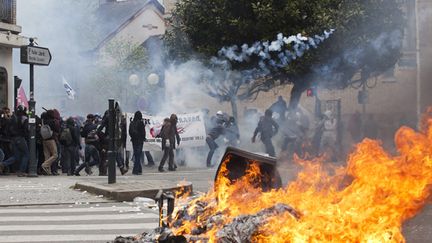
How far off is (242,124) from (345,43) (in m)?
7.98

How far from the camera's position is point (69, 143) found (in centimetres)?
1648

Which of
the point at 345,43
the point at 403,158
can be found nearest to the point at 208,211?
the point at 403,158

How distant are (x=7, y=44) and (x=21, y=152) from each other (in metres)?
7.00

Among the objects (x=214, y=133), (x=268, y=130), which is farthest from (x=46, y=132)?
(x=268, y=130)

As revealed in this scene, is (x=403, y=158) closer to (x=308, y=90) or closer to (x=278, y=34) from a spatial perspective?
(x=278, y=34)

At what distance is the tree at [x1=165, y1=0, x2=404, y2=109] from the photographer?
17.0 meters

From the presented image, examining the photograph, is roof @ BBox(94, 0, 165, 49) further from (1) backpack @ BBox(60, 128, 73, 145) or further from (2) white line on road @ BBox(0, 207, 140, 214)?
(2) white line on road @ BBox(0, 207, 140, 214)

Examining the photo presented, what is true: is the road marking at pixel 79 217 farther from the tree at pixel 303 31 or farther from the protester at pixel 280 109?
the protester at pixel 280 109

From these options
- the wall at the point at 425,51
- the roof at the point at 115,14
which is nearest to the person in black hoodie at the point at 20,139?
the wall at the point at 425,51

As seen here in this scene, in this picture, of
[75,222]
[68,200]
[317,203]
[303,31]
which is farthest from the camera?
[303,31]

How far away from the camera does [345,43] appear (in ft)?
58.1

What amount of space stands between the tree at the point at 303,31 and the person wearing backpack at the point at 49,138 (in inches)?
181

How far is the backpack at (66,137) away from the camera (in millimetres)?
16406

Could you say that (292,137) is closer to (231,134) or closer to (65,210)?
(231,134)
